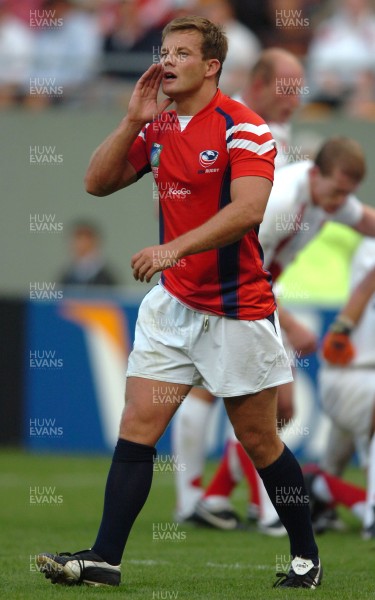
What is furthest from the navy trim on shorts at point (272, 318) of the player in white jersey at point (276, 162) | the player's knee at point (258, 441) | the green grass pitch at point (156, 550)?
the player in white jersey at point (276, 162)

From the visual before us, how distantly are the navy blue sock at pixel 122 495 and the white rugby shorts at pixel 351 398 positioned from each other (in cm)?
278

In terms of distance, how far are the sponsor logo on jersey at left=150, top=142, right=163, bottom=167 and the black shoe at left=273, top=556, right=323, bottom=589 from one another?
1.73m

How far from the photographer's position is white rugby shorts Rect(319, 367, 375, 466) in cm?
752

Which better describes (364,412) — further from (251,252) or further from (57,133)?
(57,133)

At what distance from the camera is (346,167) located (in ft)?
21.9

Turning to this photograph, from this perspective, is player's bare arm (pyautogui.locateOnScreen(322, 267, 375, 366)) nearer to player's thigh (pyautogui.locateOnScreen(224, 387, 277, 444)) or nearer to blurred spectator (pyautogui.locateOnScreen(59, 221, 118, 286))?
player's thigh (pyautogui.locateOnScreen(224, 387, 277, 444))

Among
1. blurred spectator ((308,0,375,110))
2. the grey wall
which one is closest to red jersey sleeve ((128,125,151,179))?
blurred spectator ((308,0,375,110))

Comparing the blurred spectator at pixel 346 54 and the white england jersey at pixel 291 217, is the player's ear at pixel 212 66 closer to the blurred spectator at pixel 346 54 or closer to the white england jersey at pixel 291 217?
the white england jersey at pixel 291 217

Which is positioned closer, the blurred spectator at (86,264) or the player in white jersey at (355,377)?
the player in white jersey at (355,377)

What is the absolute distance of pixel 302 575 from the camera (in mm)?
5078

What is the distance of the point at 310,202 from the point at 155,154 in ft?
6.69

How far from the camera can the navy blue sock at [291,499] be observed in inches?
200

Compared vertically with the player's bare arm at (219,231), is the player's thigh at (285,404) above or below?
below

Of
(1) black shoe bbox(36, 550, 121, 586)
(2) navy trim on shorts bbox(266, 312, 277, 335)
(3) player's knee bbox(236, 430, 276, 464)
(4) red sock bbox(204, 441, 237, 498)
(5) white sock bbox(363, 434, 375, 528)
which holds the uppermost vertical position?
(2) navy trim on shorts bbox(266, 312, 277, 335)
